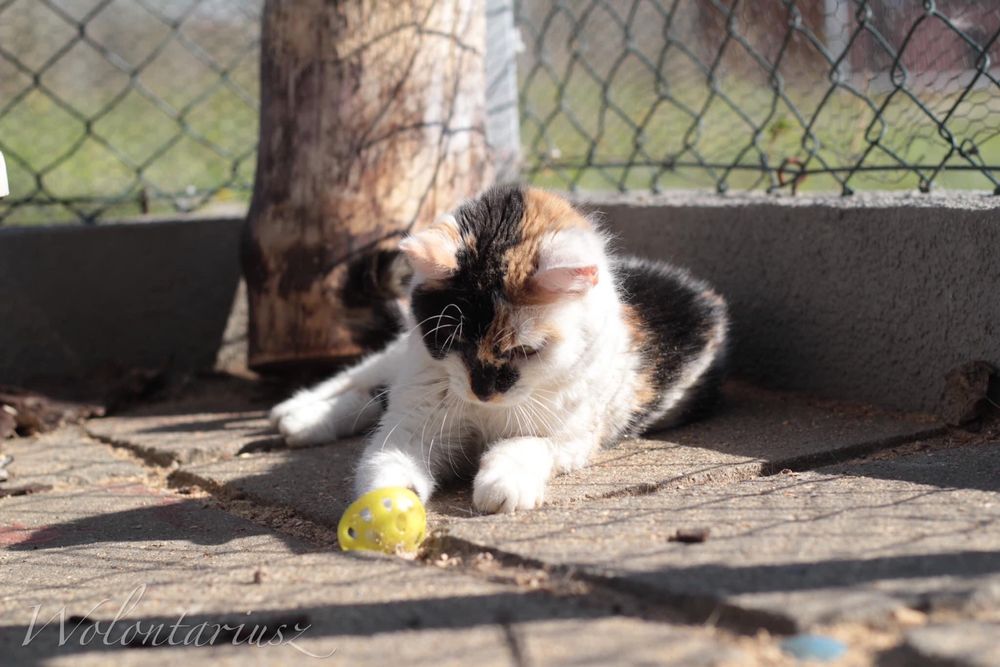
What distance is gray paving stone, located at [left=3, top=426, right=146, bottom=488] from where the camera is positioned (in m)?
2.92

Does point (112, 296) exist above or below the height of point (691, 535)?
below

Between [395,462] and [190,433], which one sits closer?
[395,462]

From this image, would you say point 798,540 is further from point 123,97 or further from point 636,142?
point 123,97

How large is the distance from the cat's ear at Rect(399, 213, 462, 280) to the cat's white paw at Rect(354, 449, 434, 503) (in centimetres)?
44

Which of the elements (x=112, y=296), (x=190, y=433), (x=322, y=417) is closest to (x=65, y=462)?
(x=190, y=433)

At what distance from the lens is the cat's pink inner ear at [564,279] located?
7.69ft

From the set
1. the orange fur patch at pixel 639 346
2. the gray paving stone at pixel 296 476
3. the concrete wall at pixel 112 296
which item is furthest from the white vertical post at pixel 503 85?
the gray paving stone at pixel 296 476

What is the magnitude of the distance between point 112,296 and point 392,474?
2236 mm

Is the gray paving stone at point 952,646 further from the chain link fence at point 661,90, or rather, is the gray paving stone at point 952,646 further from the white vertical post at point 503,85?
the white vertical post at point 503,85

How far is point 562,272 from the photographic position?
92.3 inches

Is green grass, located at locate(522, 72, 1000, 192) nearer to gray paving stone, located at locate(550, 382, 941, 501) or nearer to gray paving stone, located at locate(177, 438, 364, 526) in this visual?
gray paving stone, located at locate(550, 382, 941, 501)

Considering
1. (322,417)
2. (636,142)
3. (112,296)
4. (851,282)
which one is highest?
(636,142)

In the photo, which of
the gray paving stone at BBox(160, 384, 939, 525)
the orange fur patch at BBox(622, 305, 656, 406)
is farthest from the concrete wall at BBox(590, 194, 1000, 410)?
the orange fur patch at BBox(622, 305, 656, 406)

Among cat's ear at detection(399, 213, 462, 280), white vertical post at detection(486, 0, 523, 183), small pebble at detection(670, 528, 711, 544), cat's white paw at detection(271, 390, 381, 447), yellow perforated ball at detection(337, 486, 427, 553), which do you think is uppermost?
white vertical post at detection(486, 0, 523, 183)
